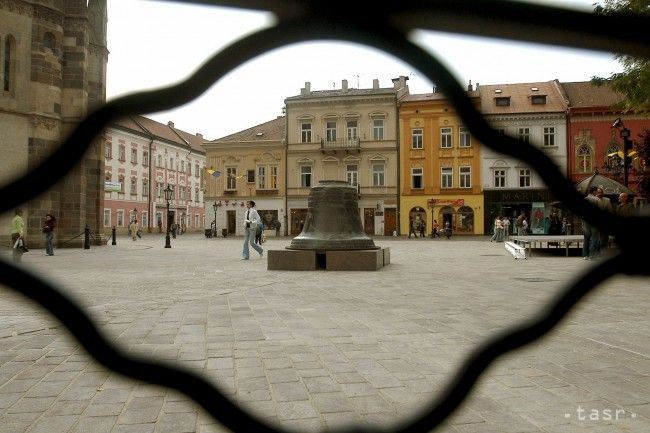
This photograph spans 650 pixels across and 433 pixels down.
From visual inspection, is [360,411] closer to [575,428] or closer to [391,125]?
[575,428]

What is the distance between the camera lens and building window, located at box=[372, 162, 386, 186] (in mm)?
36719

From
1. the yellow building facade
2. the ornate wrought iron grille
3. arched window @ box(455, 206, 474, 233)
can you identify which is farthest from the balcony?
the ornate wrought iron grille

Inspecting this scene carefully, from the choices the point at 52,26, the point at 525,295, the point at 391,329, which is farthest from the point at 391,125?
the point at 391,329

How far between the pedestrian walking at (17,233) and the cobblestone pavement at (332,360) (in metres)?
0.06

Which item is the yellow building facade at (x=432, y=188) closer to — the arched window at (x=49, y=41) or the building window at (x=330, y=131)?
the building window at (x=330, y=131)

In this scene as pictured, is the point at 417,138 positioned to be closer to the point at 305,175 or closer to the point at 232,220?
the point at 305,175

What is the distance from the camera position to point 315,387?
314 cm

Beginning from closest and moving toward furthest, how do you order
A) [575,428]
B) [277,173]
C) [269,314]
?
[575,428], [269,314], [277,173]

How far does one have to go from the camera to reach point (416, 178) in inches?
1419

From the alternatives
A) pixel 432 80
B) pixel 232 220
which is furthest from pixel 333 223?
pixel 232 220

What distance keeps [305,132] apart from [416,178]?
8401 mm

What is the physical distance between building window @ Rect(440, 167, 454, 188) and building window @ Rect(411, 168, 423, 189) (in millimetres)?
2377

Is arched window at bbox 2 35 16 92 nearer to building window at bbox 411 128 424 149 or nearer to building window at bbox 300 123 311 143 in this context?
building window at bbox 411 128 424 149

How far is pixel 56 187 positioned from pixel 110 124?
77 mm
